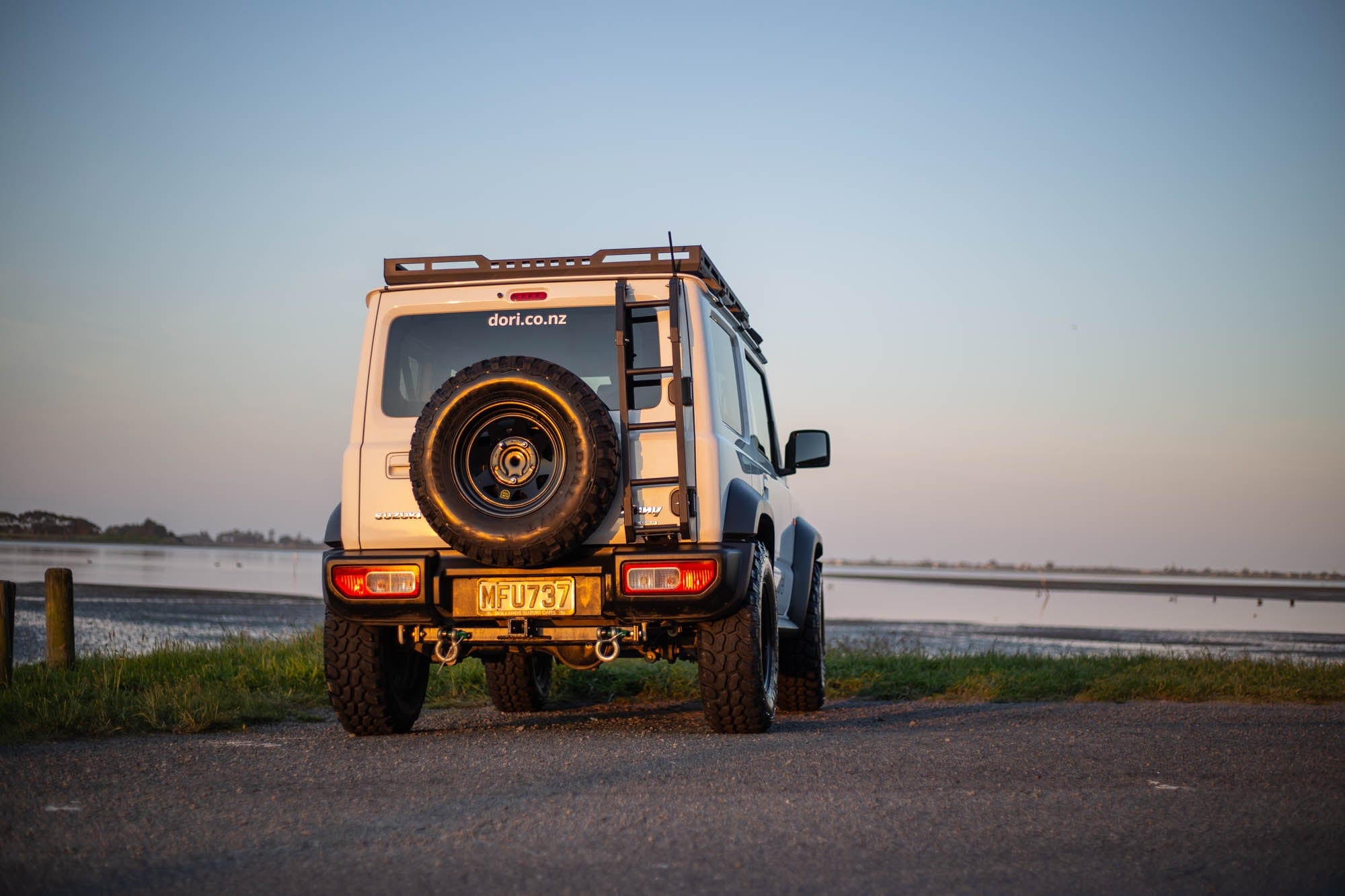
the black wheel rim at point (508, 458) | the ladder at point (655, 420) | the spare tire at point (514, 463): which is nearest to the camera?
the spare tire at point (514, 463)

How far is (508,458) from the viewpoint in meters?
5.81

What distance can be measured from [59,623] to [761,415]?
5258 mm

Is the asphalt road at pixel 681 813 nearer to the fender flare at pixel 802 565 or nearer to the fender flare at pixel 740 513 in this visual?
the fender flare at pixel 740 513

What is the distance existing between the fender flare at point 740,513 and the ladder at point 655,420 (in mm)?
275

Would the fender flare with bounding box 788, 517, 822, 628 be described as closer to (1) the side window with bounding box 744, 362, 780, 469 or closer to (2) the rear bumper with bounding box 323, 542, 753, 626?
(1) the side window with bounding box 744, 362, 780, 469

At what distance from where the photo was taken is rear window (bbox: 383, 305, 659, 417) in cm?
629

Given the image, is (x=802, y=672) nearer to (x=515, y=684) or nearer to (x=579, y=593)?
(x=515, y=684)

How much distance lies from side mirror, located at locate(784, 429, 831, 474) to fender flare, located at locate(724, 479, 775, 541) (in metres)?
2.30

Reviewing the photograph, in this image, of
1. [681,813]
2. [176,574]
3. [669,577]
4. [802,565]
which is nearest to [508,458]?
[669,577]

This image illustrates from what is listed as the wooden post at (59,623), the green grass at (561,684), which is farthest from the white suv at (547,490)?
the wooden post at (59,623)

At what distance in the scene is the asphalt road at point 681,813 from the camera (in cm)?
323

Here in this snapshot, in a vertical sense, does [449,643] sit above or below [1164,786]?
above

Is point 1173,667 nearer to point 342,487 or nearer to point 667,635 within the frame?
point 667,635

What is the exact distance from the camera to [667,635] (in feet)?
20.5
